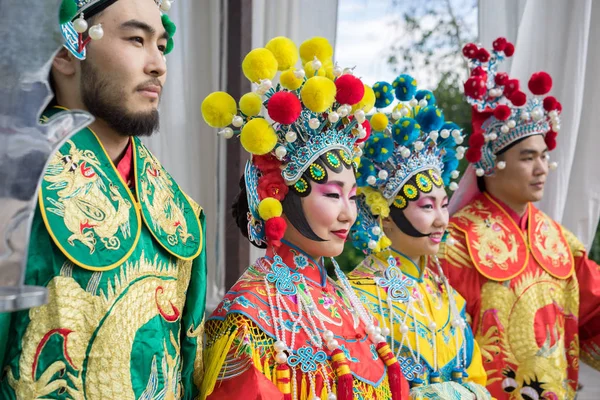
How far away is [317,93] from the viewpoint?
226cm

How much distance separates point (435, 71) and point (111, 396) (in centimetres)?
456

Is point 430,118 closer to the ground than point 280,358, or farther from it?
farther from it

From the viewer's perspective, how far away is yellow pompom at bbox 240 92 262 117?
92.8 inches

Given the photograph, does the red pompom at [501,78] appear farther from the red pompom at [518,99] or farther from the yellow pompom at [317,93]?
the yellow pompom at [317,93]

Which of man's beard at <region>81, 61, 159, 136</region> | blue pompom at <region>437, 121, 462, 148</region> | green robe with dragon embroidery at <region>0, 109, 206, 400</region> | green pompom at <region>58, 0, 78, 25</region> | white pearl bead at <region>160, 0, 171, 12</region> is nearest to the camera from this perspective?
green pompom at <region>58, 0, 78, 25</region>

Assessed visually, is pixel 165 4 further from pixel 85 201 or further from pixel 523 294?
pixel 523 294

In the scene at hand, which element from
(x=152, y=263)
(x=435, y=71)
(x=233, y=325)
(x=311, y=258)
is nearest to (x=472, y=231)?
(x=311, y=258)

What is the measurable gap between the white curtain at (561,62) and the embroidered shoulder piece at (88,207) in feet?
8.82

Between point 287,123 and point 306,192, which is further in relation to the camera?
point 306,192

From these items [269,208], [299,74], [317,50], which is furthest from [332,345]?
[317,50]

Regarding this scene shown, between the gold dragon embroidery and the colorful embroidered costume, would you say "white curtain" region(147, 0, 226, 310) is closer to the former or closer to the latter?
the colorful embroidered costume

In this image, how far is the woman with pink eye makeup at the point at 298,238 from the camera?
221 cm

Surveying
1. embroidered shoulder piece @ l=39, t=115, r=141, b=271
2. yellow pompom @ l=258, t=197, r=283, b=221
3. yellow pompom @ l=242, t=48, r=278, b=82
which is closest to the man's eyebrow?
embroidered shoulder piece @ l=39, t=115, r=141, b=271

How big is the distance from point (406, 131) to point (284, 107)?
77 centimetres
